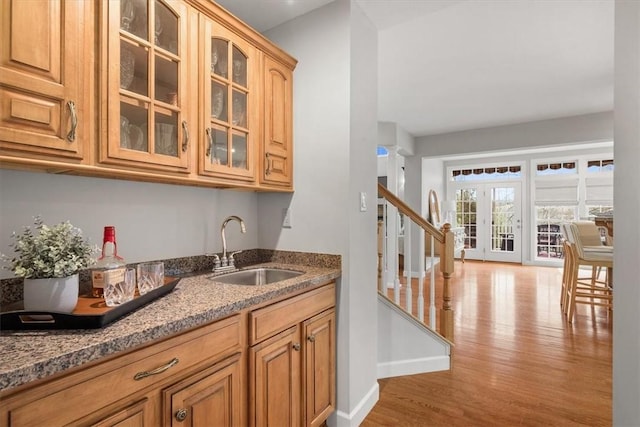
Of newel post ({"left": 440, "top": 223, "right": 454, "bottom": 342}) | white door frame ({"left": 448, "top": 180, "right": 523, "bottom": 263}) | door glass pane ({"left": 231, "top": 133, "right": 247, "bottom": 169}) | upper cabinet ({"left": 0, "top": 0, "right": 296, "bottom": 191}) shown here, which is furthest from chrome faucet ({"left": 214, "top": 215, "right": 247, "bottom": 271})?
white door frame ({"left": 448, "top": 180, "right": 523, "bottom": 263})

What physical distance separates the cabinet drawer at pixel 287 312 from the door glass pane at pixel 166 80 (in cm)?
100

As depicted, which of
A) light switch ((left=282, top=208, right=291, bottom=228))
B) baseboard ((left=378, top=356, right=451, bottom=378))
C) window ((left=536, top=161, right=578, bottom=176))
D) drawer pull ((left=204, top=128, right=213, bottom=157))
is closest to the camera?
drawer pull ((left=204, top=128, right=213, bottom=157))

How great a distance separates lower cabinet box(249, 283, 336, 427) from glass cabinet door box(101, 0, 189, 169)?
81cm

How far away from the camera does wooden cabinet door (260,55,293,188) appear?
187 centimetres

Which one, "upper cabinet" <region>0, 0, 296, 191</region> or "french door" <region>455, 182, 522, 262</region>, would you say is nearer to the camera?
"upper cabinet" <region>0, 0, 296, 191</region>

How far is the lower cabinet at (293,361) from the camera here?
136 centimetres

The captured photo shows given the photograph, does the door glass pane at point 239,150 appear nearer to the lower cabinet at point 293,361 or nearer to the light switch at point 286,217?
the light switch at point 286,217

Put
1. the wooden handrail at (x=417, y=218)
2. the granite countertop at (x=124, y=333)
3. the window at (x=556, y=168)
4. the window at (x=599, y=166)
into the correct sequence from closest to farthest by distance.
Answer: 1. the granite countertop at (x=124, y=333)
2. the wooden handrail at (x=417, y=218)
3. the window at (x=599, y=166)
4. the window at (x=556, y=168)

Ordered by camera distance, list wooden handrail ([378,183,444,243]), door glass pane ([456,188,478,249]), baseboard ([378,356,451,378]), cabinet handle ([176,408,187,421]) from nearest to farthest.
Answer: cabinet handle ([176,408,187,421])
baseboard ([378,356,451,378])
wooden handrail ([378,183,444,243])
door glass pane ([456,188,478,249])

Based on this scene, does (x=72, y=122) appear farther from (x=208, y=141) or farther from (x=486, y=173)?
(x=486, y=173)

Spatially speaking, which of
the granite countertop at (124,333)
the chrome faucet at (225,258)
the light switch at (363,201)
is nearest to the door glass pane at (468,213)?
the light switch at (363,201)

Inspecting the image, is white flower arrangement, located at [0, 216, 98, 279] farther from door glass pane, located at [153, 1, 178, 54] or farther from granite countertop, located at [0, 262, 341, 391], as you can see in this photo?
door glass pane, located at [153, 1, 178, 54]

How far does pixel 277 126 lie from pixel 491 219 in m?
7.26

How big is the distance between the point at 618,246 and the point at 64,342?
1969mm
